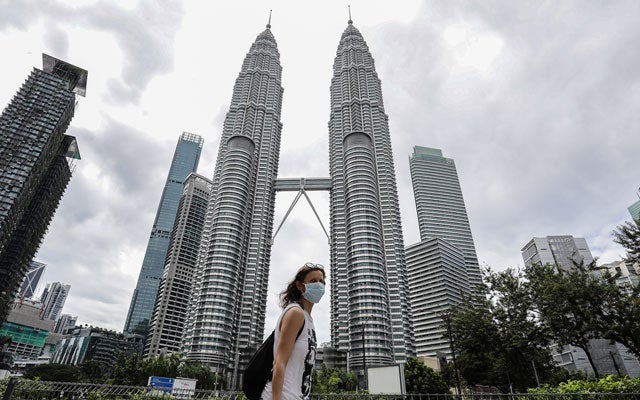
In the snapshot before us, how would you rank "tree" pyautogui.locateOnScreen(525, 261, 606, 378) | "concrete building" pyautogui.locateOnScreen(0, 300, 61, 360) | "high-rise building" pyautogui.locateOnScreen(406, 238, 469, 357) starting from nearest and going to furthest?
"tree" pyautogui.locateOnScreen(525, 261, 606, 378) < "high-rise building" pyautogui.locateOnScreen(406, 238, 469, 357) < "concrete building" pyautogui.locateOnScreen(0, 300, 61, 360)

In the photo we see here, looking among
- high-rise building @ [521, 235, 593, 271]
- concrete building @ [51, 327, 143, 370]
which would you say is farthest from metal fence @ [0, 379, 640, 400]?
concrete building @ [51, 327, 143, 370]

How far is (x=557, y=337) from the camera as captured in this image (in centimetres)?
2202

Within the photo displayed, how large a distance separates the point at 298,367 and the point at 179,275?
569 feet

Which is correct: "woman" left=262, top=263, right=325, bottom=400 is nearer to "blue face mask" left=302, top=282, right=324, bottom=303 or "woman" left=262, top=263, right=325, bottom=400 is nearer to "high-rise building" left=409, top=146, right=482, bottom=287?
"blue face mask" left=302, top=282, right=324, bottom=303

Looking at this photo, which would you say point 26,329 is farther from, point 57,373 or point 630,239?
point 630,239

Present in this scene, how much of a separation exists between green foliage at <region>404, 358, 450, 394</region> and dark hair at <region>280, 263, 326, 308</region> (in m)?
37.2

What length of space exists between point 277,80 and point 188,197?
79392 millimetres

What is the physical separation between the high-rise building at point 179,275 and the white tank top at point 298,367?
479ft

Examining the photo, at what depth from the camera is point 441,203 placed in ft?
568

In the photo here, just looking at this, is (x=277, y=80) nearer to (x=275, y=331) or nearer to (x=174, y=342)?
(x=174, y=342)

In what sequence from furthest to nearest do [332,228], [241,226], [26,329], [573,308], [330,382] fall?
[26,329] < [332,228] < [241,226] < [330,382] < [573,308]

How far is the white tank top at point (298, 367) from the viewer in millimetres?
2590

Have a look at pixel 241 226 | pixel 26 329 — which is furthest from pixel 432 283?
pixel 26 329

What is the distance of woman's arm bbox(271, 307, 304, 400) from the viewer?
2.36 m
